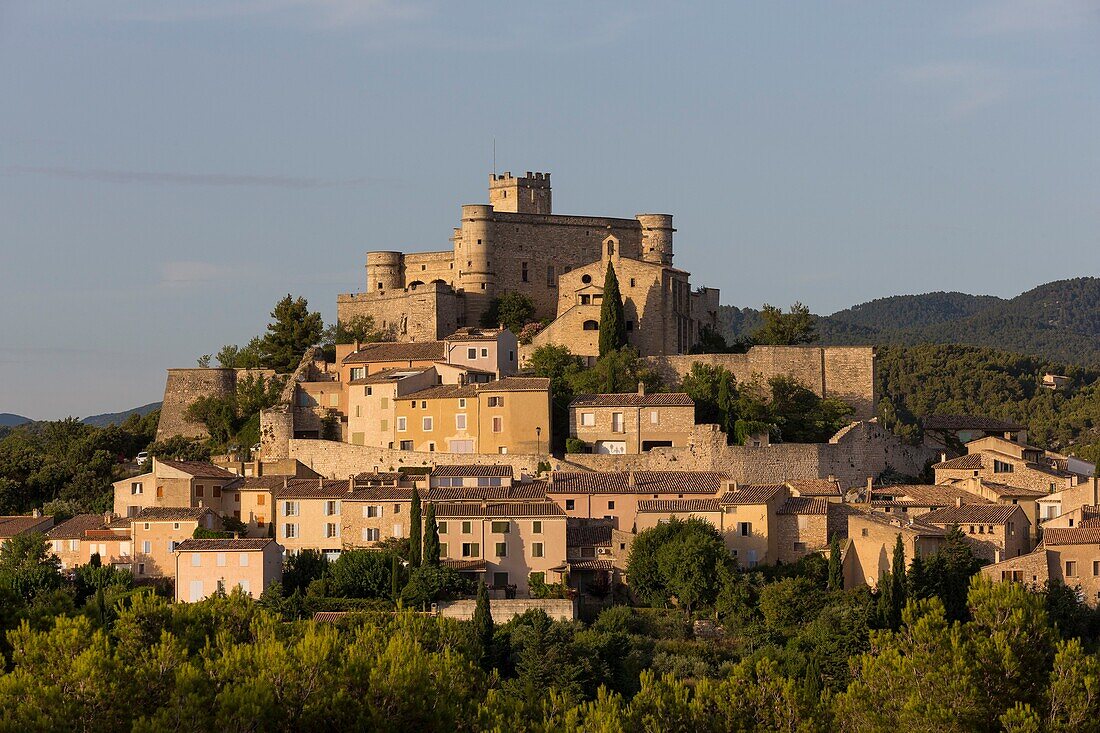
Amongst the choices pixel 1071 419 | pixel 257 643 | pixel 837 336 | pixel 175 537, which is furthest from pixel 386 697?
pixel 837 336

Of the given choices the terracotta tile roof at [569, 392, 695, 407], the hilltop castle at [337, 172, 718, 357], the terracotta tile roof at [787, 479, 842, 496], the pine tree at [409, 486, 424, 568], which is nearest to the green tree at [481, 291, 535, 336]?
the hilltop castle at [337, 172, 718, 357]

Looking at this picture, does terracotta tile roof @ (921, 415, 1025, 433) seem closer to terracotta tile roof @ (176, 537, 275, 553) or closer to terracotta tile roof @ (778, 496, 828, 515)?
terracotta tile roof @ (778, 496, 828, 515)

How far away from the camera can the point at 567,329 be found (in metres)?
59.6

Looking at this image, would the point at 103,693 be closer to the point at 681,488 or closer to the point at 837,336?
the point at 681,488

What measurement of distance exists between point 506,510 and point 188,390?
19008 mm

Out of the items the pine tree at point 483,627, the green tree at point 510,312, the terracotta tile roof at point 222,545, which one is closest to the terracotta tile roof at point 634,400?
the green tree at point 510,312

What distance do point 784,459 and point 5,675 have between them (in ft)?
88.2

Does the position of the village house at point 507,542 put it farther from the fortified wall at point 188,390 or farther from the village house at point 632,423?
the fortified wall at point 188,390

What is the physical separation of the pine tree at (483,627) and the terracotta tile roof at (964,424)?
20.7 metres

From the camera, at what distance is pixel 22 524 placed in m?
53.2

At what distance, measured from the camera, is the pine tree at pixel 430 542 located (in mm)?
45281

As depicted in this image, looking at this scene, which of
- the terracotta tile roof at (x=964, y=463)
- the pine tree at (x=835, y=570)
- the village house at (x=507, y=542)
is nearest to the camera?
the pine tree at (x=835, y=570)

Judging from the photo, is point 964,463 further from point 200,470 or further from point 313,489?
point 200,470

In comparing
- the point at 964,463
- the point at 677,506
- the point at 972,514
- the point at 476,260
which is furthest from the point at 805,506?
the point at 476,260
